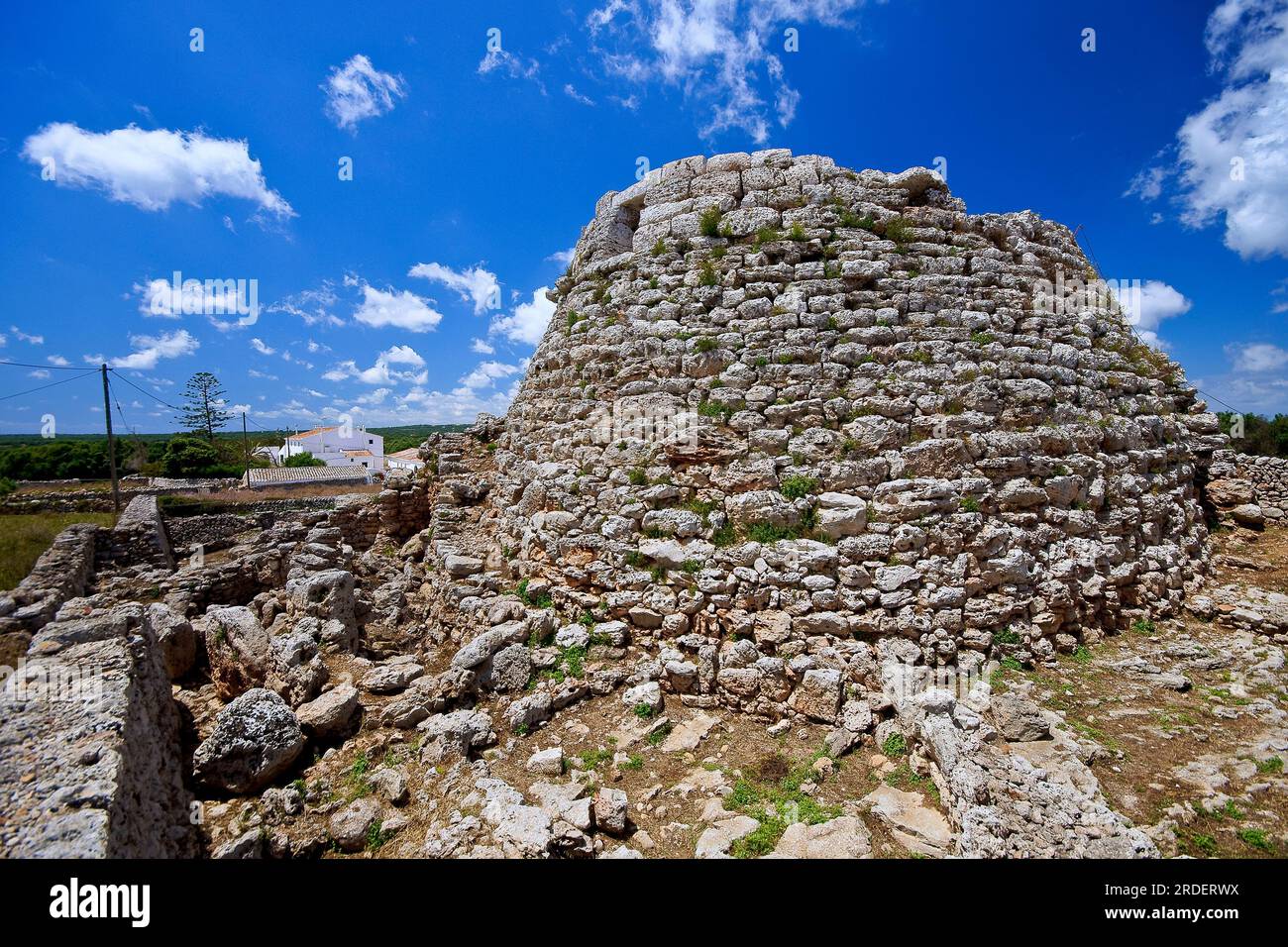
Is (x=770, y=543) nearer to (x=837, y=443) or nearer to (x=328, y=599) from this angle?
(x=837, y=443)

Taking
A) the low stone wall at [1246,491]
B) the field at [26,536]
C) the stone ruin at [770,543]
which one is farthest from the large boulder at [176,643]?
the low stone wall at [1246,491]

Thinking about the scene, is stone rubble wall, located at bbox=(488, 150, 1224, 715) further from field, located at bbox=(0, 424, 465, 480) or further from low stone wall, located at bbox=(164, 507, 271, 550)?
field, located at bbox=(0, 424, 465, 480)

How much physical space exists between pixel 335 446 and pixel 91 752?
68699 mm

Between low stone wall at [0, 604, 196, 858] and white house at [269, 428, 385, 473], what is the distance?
2338 inches

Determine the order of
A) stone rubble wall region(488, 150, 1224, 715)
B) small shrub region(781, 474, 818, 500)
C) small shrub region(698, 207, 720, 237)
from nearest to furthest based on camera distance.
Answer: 1. stone rubble wall region(488, 150, 1224, 715)
2. small shrub region(781, 474, 818, 500)
3. small shrub region(698, 207, 720, 237)

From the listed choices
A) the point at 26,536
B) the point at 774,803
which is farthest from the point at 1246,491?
the point at 26,536

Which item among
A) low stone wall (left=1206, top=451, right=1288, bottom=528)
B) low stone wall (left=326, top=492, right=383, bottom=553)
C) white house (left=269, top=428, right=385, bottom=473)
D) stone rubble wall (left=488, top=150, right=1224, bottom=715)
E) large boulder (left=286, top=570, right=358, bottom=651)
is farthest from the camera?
Result: white house (left=269, top=428, right=385, bottom=473)

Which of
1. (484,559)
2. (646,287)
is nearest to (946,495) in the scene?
(646,287)

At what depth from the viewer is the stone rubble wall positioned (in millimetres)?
5070

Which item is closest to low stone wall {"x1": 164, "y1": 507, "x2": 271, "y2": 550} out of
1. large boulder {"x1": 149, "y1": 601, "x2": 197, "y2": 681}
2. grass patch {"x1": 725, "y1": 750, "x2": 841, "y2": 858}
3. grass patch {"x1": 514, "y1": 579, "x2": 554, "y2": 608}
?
large boulder {"x1": 149, "y1": 601, "x2": 197, "y2": 681}

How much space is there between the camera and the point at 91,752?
2.87 meters
